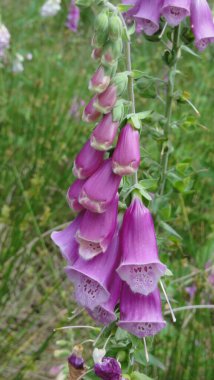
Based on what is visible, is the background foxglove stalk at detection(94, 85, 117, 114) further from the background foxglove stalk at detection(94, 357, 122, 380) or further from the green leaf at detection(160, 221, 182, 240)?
the green leaf at detection(160, 221, 182, 240)

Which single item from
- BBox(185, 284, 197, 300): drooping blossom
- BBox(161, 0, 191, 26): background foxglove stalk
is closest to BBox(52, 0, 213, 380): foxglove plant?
BBox(161, 0, 191, 26): background foxglove stalk

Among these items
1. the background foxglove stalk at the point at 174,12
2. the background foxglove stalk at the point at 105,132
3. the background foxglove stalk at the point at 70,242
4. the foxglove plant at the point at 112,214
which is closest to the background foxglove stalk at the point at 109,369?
the foxglove plant at the point at 112,214

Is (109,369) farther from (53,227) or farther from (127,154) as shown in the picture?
(53,227)

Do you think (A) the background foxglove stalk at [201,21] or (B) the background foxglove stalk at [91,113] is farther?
(A) the background foxglove stalk at [201,21]

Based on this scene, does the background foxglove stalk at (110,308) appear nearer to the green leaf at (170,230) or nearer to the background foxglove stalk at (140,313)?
the background foxglove stalk at (140,313)

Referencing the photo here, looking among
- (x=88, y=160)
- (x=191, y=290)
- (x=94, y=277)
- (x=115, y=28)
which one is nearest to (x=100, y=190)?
(x=88, y=160)

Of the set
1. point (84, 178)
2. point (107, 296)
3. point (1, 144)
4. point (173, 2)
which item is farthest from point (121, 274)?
point (1, 144)

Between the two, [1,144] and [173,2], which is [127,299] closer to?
[173,2]
